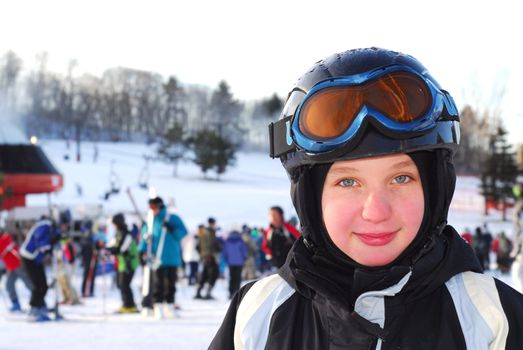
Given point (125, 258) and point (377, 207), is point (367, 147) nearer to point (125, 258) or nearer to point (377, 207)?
point (377, 207)

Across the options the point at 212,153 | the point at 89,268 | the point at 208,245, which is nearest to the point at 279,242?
the point at 208,245

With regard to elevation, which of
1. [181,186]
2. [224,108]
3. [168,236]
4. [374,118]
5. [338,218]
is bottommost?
[181,186]

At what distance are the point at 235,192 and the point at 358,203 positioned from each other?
4276cm

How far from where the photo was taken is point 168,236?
916cm

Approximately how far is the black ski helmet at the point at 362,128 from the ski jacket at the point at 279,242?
20.3 ft

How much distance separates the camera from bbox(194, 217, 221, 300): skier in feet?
40.5

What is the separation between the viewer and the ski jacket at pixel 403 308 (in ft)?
5.10

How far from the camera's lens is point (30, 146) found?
20.0 metres

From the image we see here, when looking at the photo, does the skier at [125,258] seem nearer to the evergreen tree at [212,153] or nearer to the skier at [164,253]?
Answer: the skier at [164,253]

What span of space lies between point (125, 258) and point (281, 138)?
8.66 metres

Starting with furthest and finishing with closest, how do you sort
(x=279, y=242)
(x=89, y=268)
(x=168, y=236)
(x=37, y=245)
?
(x=89, y=268) < (x=168, y=236) < (x=37, y=245) < (x=279, y=242)

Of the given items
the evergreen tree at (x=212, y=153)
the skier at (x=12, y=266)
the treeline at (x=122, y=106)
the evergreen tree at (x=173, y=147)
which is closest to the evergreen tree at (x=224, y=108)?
the treeline at (x=122, y=106)

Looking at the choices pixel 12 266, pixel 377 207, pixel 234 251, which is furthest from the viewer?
pixel 234 251

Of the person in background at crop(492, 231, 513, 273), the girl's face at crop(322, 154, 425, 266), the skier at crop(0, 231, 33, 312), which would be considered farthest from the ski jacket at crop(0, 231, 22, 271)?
the person in background at crop(492, 231, 513, 273)
